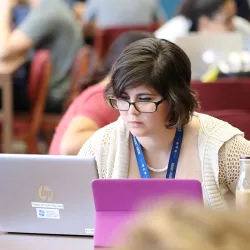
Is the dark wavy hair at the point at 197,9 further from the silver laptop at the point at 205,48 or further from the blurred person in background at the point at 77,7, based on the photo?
the blurred person in background at the point at 77,7

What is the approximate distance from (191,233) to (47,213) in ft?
4.44

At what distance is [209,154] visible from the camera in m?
2.01

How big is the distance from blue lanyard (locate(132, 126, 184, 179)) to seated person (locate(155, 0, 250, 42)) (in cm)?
249

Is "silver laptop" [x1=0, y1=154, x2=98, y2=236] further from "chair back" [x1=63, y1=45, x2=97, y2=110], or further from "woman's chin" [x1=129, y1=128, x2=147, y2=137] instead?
"chair back" [x1=63, y1=45, x2=97, y2=110]

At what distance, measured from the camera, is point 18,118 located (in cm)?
479

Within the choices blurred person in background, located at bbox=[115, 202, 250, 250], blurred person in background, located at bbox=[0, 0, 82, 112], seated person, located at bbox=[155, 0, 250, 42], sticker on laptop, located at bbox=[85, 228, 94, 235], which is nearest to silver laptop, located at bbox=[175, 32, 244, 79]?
seated person, located at bbox=[155, 0, 250, 42]

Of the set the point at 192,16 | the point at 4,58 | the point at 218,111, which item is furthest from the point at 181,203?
the point at 4,58

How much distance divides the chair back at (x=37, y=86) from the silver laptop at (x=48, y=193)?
2.86m

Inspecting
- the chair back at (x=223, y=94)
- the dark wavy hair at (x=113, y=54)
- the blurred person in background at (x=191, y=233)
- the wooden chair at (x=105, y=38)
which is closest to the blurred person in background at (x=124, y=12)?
the wooden chair at (x=105, y=38)

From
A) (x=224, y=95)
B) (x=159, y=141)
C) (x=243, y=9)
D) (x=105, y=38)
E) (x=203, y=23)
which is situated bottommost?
(x=105, y=38)

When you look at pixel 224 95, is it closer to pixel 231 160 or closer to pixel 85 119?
pixel 85 119

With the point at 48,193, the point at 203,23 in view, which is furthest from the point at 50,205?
the point at 203,23

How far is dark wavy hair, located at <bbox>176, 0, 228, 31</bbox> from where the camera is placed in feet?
14.9

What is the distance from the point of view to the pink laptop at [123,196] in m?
1.54
